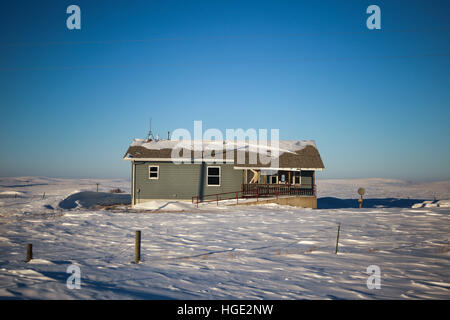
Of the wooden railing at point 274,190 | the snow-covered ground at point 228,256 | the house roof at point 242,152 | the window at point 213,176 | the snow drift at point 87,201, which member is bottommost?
the snow drift at point 87,201

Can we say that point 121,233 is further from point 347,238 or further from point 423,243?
point 423,243

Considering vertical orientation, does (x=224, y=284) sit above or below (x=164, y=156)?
below

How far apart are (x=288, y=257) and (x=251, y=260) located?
1.16m

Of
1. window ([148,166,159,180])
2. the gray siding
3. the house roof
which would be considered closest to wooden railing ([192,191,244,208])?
the gray siding

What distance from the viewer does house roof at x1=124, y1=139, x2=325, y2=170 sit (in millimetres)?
23188

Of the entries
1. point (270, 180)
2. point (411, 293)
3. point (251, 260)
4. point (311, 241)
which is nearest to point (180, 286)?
point (251, 260)

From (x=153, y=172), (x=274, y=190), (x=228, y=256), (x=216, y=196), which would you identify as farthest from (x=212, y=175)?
(x=228, y=256)

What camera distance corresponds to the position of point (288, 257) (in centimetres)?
892

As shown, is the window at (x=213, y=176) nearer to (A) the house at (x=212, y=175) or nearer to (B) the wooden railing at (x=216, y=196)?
(A) the house at (x=212, y=175)

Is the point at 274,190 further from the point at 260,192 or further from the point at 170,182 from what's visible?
the point at 170,182

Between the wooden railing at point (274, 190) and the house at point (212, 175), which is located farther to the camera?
the wooden railing at point (274, 190)

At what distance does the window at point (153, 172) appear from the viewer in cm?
2319

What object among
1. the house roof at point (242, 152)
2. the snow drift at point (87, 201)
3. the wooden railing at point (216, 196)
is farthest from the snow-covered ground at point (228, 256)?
the snow drift at point (87, 201)
